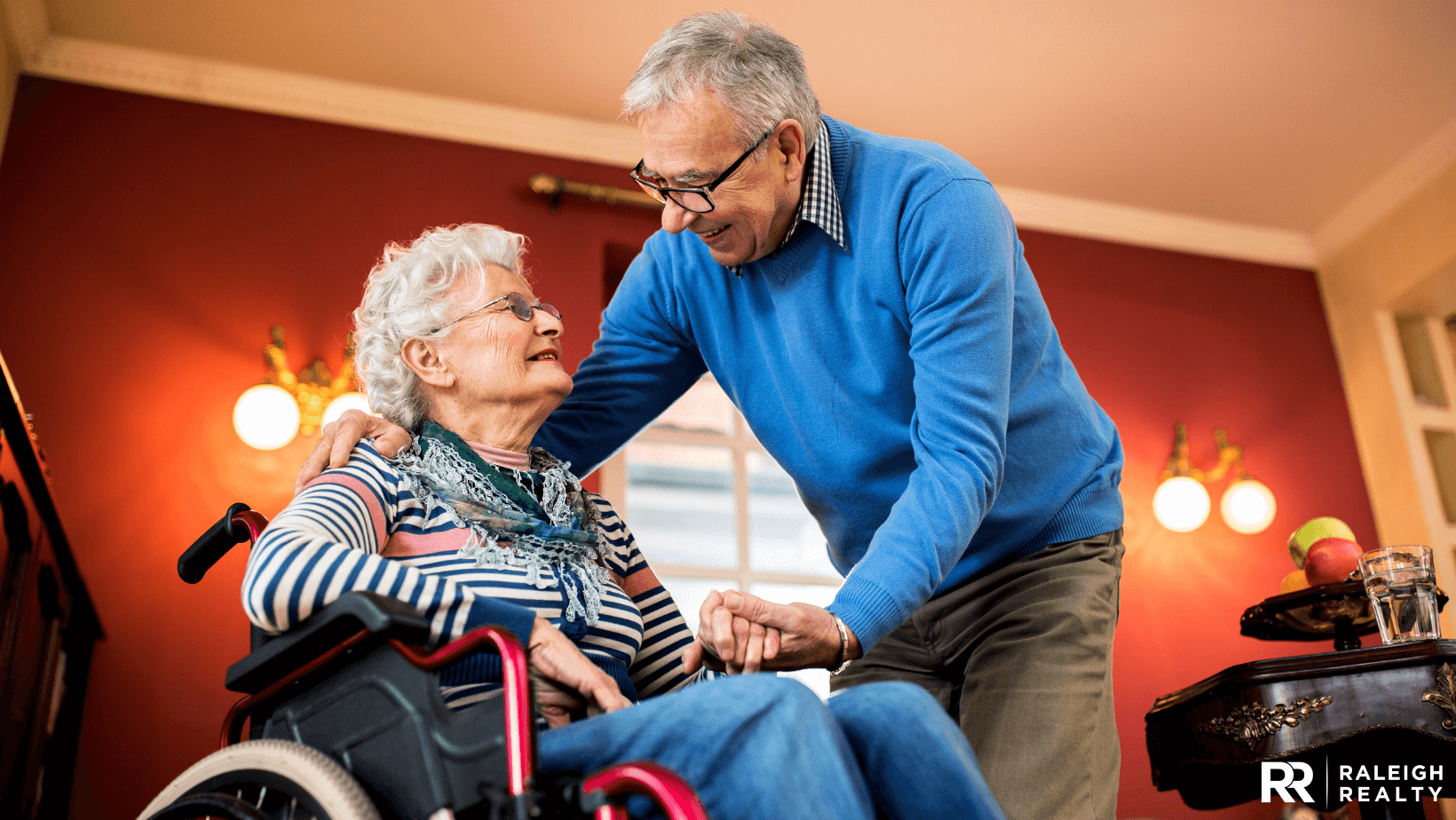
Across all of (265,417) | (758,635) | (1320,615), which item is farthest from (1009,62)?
(758,635)

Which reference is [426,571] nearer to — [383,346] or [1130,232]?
[383,346]

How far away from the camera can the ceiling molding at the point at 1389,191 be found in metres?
4.44

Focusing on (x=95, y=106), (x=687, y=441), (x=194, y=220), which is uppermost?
(x=95, y=106)

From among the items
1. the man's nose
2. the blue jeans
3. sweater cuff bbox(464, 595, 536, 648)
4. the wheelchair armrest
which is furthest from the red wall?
the blue jeans

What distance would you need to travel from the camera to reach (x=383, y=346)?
1731mm

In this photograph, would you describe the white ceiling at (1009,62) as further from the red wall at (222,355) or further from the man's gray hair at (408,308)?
the man's gray hair at (408,308)

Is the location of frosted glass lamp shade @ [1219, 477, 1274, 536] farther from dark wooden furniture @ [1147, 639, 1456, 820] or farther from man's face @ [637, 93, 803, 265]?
man's face @ [637, 93, 803, 265]

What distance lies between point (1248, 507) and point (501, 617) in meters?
4.03

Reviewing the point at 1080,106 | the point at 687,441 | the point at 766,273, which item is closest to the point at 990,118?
the point at 1080,106

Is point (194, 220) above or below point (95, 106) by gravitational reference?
below

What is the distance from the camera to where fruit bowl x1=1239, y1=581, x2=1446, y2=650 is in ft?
7.48

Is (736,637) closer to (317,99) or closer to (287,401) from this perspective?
(287,401)

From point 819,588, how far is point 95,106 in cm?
308

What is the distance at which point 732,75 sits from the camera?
5.41 ft
